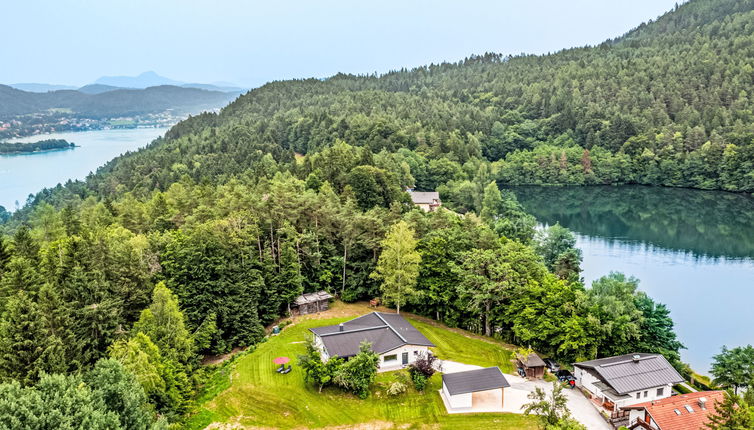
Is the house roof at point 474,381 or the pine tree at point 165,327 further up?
the pine tree at point 165,327

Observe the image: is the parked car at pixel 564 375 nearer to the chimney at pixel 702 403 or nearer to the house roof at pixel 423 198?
the chimney at pixel 702 403

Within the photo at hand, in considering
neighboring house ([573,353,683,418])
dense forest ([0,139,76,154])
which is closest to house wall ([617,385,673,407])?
neighboring house ([573,353,683,418])

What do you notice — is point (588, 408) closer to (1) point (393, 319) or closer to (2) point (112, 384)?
(1) point (393, 319)

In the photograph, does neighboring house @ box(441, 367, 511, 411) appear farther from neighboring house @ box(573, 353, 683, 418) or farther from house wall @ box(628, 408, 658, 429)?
house wall @ box(628, 408, 658, 429)

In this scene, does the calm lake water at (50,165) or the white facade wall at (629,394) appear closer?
A: the white facade wall at (629,394)

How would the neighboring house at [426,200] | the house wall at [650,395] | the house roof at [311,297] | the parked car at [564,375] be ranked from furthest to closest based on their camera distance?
the neighboring house at [426,200]
the house roof at [311,297]
the parked car at [564,375]
the house wall at [650,395]

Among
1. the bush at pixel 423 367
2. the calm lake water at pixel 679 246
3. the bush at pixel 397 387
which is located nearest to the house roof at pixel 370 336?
the bush at pixel 423 367

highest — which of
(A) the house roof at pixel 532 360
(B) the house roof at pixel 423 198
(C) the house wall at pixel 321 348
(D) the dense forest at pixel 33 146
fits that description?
(D) the dense forest at pixel 33 146

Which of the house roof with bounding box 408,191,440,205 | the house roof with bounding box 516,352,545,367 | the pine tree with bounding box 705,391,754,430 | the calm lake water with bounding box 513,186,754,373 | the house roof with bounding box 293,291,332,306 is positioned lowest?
the calm lake water with bounding box 513,186,754,373
